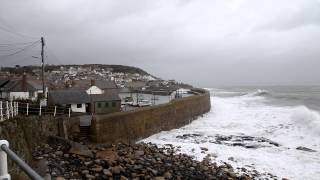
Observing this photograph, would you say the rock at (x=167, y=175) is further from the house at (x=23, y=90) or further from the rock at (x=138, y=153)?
the house at (x=23, y=90)

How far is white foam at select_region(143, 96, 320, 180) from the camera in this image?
16.3m

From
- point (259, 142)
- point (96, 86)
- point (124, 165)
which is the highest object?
point (96, 86)

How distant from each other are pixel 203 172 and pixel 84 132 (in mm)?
7966

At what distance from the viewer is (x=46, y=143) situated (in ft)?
55.5

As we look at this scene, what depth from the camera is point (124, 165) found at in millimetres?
14109

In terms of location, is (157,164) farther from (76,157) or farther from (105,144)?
(105,144)

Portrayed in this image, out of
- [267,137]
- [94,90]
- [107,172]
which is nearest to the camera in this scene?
[107,172]

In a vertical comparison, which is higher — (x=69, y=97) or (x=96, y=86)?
(x=96, y=86)

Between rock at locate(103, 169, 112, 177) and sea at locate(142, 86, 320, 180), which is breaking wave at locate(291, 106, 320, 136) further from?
rock at locate(103, 169, 112, 177)

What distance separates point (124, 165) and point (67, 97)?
45.0 ft

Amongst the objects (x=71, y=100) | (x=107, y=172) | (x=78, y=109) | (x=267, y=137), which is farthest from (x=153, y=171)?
(x=78, y=109)

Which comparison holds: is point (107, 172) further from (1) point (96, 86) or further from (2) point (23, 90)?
(1) point (96, 86)

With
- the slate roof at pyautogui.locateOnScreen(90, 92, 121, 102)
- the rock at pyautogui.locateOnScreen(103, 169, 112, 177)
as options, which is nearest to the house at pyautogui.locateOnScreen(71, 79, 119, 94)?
the slate roof at pyautogui.locateOnScreen(90, 92, 121, 102)

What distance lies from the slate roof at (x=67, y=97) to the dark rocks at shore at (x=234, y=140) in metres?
7.69
